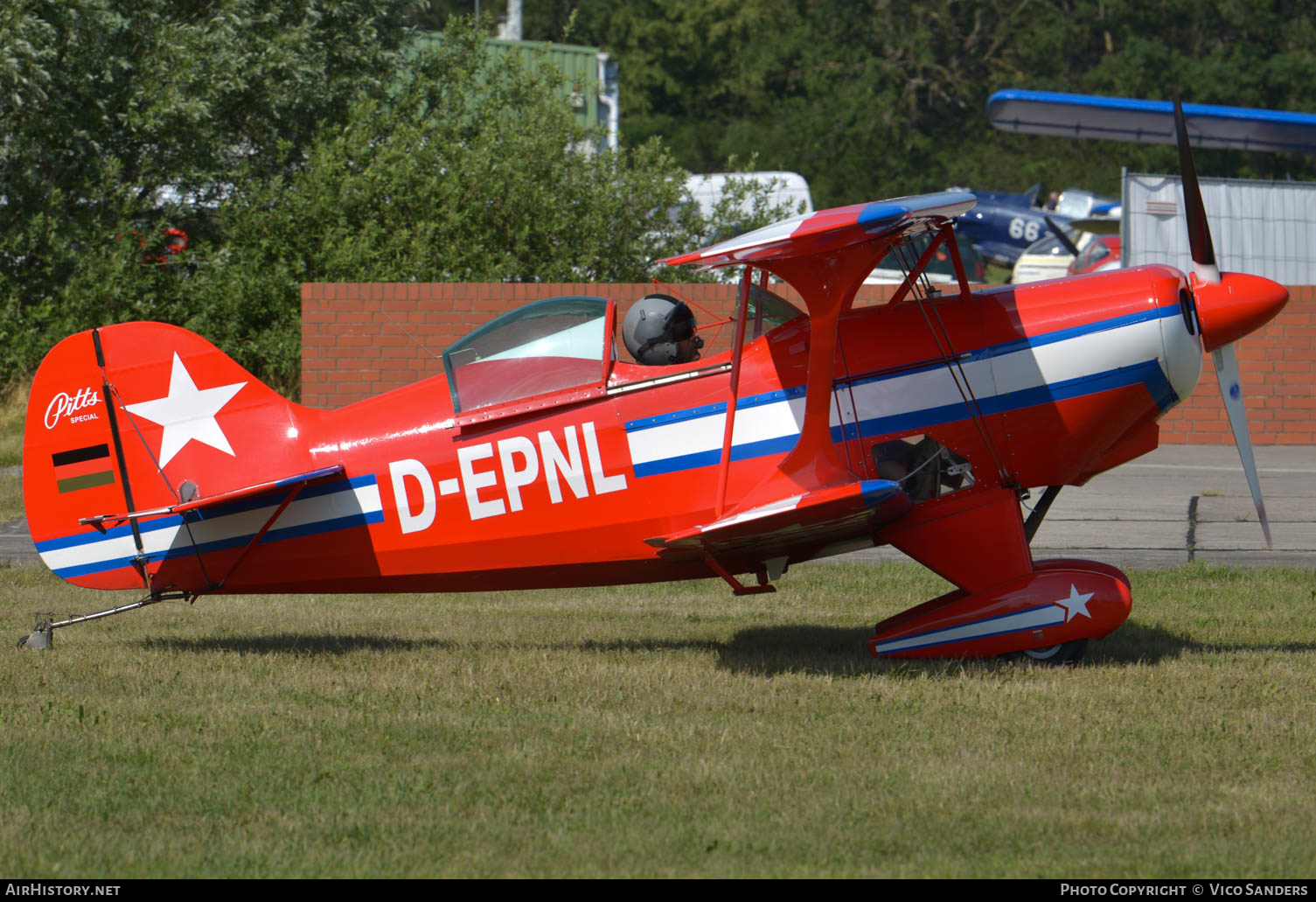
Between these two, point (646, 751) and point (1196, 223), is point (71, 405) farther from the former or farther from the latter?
point (1196, 223)

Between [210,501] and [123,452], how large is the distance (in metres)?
0.65

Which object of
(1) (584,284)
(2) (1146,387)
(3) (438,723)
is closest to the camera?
(3) (438,723)

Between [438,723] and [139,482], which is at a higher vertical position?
[139,482]

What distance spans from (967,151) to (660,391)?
159 feet

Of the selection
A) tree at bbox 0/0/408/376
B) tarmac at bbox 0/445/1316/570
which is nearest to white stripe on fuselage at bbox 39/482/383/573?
tarmac at bbox 0/445/1316/570

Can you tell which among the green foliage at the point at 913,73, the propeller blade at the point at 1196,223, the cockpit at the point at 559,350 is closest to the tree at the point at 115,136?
the cockpit at the point at 559,350

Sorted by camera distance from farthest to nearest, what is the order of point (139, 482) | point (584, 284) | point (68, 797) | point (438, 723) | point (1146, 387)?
point (584, 284) < point (139, 482) < point (1146, 387) < point (438, 723) < point (68, 797)

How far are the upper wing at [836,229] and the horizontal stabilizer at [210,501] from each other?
2.20m

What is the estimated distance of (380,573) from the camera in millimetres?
7352

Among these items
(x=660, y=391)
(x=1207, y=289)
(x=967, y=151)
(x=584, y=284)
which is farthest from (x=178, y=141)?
(x=967, y=151)

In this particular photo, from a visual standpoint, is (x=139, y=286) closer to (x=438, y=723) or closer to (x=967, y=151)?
(x=438, y=723)

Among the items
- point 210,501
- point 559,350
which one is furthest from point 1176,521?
point 210,501

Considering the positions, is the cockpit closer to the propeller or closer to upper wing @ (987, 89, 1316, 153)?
the propeller

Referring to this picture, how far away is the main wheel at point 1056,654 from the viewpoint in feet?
22.9
